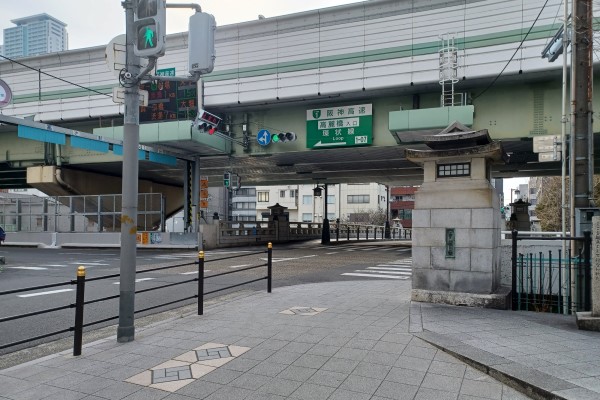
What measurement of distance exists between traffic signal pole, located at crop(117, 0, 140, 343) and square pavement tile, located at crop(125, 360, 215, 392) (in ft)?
4.42

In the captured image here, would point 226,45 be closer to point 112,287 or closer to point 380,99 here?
point 380,99

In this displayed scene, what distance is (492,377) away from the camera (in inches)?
184

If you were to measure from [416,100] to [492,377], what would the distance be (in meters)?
17.9

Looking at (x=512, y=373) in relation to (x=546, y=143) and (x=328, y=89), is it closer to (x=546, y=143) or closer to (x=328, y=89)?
(x=546, y=143)

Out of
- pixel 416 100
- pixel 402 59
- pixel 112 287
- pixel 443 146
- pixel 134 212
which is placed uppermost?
pixel 402 59

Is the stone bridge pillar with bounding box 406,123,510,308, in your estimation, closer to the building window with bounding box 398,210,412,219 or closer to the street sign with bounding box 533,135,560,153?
the street sign with bounding box 533,135,560,153

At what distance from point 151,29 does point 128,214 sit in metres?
2.60

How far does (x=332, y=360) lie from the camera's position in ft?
17.2

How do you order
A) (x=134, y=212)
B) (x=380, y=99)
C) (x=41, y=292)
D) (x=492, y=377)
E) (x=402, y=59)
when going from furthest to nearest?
(x=380, y=99) → (x=402, y=59) → (x=41, y=292) → (x=134, y=212) → (x=492, y=377)

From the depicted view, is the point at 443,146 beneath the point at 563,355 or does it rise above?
above

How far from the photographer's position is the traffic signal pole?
20.5ft

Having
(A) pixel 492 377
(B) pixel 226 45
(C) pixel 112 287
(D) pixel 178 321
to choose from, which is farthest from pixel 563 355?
(B) pixel 226 45

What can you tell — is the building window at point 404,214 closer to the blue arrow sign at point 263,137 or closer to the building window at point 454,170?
the blue arrow sign at point 263,137

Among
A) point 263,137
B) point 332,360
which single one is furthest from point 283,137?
point 332,360
